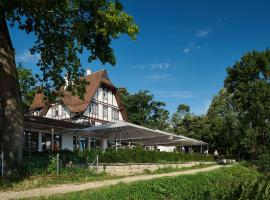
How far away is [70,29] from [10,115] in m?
4.63

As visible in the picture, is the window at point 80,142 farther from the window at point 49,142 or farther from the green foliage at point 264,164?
the green foliage at point 264,164

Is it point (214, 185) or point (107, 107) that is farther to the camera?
point (107, 107)

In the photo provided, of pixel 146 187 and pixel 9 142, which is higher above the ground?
pixel 9 142

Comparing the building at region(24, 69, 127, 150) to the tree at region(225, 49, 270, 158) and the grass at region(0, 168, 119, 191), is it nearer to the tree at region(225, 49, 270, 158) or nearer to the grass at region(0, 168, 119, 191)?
the tree at region(225, 49, 270, 158)

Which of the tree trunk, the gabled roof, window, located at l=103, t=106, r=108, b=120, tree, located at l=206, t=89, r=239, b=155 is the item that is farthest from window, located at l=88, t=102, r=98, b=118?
the tree trunk

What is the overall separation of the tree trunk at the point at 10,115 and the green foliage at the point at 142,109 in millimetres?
57208

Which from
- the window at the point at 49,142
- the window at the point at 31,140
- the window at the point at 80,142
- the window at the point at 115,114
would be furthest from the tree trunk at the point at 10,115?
the window at the point at 115,114

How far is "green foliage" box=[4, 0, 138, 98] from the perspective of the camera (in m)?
16.0

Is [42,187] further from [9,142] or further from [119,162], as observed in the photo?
[119,162]

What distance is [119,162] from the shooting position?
2419 cm

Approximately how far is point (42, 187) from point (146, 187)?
3699 millimetres

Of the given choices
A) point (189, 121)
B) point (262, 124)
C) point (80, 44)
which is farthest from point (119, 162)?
point (189, 121)

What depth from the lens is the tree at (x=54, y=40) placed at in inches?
612

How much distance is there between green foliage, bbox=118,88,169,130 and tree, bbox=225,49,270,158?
26.3m
